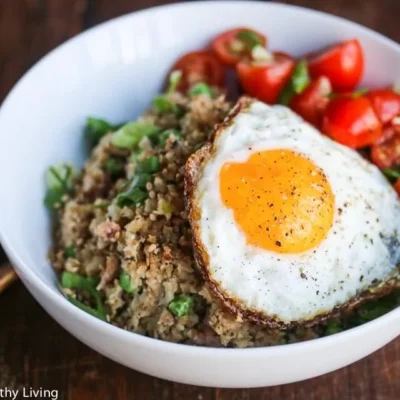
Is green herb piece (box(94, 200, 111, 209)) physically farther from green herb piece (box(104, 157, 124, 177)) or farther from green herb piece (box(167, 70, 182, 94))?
green herb piece (box(167, 70, 182, 94))

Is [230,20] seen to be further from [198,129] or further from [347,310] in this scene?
[347,310]

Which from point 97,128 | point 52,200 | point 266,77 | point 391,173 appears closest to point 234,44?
point 266,77

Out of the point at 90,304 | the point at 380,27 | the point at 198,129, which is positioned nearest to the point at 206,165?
the point at 198,129

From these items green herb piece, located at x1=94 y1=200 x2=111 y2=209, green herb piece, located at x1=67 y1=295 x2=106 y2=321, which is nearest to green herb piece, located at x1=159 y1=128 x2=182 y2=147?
green herb piece, located at x1=94 y1=200 x2=111 y2=209

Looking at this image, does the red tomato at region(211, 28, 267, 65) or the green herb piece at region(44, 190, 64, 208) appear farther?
the red tomato at region(211, 28, 267, 65)

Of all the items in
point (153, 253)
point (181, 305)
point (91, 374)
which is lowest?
point (91, 374)

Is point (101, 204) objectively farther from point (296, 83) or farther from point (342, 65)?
point (342, 65)
